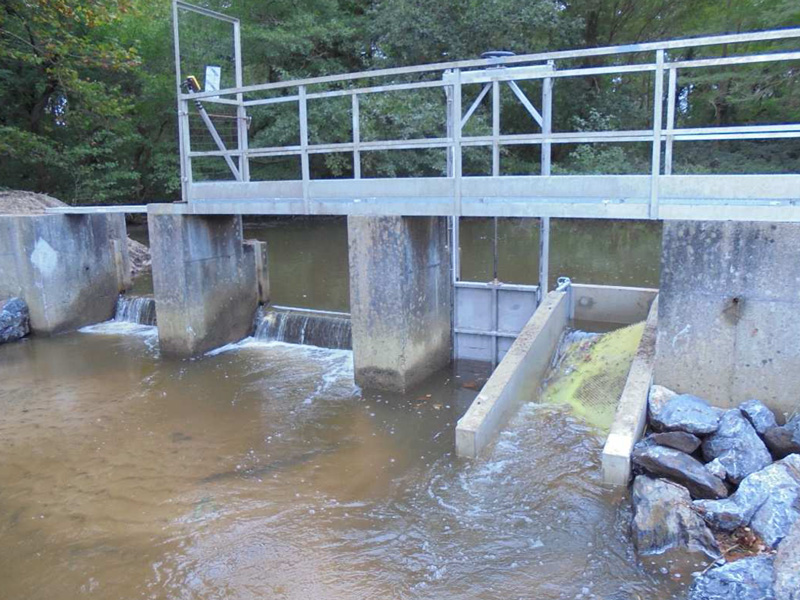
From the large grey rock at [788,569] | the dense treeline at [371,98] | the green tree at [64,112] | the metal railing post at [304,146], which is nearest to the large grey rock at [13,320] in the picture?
the green tree at [64,112]

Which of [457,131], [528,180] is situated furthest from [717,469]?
[457,131]

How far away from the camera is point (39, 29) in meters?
14.8

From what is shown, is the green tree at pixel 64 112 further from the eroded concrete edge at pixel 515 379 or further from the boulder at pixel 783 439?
the boulder at pixel 783 439

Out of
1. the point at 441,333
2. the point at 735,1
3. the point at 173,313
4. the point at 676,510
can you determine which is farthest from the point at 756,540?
the point at 735,1

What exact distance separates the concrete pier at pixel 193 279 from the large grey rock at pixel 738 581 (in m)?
7.68

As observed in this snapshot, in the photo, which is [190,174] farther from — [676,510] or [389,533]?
[676,510]

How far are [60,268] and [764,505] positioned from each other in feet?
36.6

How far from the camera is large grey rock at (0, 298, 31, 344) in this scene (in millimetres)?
10680

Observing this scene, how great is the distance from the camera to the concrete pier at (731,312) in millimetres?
5277

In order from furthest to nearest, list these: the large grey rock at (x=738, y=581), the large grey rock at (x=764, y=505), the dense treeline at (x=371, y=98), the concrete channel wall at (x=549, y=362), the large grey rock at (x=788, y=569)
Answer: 1. the dense treeline at (x=371, y=98)
2. the concrete channel wall at (x=549, y=362)
3. the large grey rock at (x=764, y=505)
4. the large grey rock at (x=738, y=581)
5. the large grey rock at (x=788, y=569)

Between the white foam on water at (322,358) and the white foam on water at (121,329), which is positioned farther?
the white foam on water at (121,329)

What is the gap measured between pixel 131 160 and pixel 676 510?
909 inches

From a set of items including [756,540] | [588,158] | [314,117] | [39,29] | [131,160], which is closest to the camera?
[756,540]

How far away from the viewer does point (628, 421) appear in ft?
17.1
